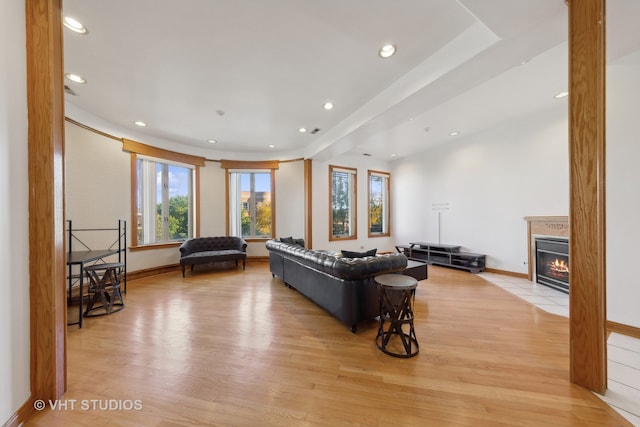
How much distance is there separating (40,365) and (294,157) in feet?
17.5

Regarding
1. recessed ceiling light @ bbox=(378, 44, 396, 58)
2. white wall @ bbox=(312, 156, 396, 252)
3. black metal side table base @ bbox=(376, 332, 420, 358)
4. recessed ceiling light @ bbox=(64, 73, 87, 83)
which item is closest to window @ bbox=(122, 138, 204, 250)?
recessed ceiling light @ bbox=(64, 73, 87, 83)

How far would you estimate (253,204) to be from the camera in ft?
20.5

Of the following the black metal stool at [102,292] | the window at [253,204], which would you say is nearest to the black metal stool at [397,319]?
the black metal stool at [102,292]

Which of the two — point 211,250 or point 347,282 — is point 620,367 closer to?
point 347,282

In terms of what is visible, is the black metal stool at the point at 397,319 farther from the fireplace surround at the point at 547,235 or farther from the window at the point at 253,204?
the window at the point at 253,204

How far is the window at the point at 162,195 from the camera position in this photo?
4.58 meters

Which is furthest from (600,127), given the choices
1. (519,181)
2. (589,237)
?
(519,181)

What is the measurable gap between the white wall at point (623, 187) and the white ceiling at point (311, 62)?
578mm

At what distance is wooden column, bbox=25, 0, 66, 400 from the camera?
1394mm

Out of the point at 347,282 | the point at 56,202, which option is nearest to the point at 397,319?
the point at 347,282

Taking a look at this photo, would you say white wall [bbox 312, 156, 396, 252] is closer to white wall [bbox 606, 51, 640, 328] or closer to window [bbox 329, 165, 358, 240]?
window [bbox 329, 165, 358, 240]

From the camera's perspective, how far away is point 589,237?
1522 millimetres

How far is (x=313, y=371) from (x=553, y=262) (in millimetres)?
4554

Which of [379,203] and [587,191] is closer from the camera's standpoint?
[587,191]
